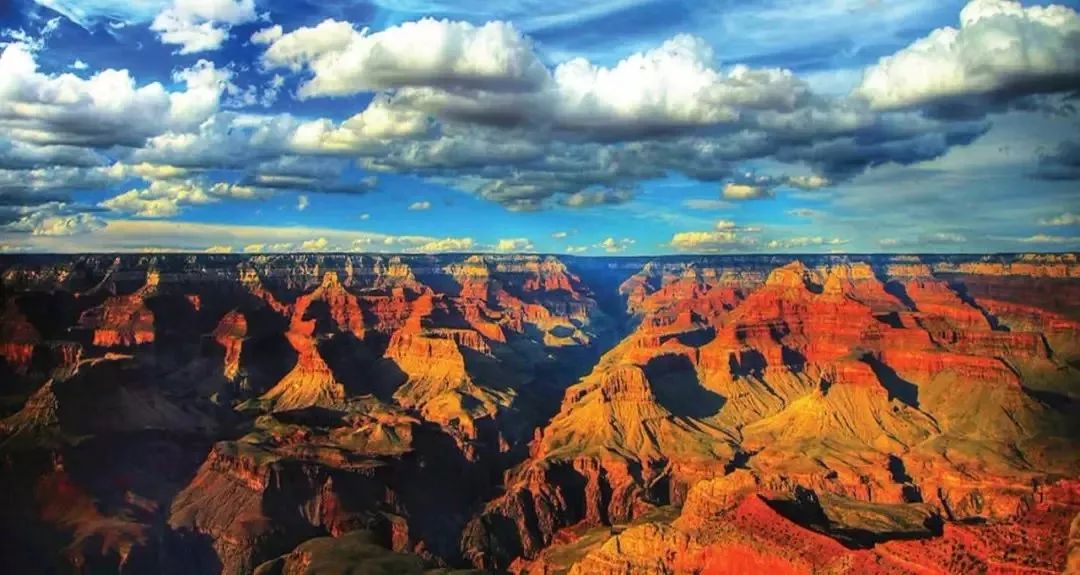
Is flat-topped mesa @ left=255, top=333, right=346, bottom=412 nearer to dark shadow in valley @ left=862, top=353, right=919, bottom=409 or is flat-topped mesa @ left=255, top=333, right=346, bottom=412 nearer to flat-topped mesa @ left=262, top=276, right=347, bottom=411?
flat-topped mesa @ left=262, top=276, right=347, bottom=411

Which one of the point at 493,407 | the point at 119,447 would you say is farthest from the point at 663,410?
the point at 119,447

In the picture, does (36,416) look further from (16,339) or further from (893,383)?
(893,383)

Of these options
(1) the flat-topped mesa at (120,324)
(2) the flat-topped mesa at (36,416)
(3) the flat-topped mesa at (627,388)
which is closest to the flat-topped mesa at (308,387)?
(1) the flat-topped mesa at (120,324)

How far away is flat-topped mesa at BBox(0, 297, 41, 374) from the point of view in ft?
524

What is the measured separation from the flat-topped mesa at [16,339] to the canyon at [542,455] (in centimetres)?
53

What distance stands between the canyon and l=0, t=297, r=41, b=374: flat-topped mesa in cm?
53

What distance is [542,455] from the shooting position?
15025 centimetres

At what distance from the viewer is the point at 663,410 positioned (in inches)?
6368

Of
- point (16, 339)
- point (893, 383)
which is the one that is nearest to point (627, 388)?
point (893, 383)

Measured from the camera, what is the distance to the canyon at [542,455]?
273 ft

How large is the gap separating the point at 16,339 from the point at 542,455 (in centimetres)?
9786

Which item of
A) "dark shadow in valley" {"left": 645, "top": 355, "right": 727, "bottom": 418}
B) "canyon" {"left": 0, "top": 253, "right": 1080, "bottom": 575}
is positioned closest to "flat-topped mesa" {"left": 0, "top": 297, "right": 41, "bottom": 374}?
"canyon" {"left": 0, "top": 253, "right": 1080, "bottom": 575}

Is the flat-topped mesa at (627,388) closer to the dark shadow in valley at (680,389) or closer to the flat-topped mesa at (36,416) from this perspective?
the dark shadow in valley at (680,389)

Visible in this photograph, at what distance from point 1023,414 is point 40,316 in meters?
184
